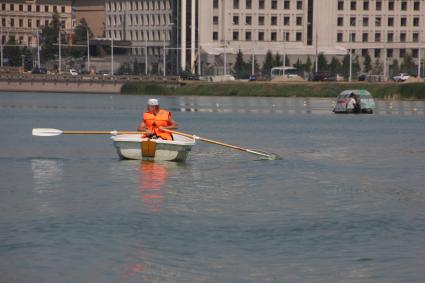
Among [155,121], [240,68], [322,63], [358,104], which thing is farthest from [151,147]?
[322,63]

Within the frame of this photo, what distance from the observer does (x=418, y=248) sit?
97.4 ft

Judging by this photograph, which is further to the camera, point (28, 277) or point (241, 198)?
point (241, 198)

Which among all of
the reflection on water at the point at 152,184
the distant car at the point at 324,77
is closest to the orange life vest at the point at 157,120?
the reflection on water at the point at 152,184

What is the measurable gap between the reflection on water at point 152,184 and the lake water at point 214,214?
0.12 ft

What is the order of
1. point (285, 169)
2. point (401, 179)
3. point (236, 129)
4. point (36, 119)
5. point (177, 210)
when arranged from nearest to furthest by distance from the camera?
point (177, 210)
point (401, 179)
point (285, 169)
point (236, 129)
point (36, 119)

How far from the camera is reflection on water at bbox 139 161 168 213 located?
37.3 m

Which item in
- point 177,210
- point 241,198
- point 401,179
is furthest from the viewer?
point 401,179

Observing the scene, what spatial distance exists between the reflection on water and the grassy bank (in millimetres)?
99243

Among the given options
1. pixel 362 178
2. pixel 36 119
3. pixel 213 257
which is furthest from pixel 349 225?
pixel 36 119

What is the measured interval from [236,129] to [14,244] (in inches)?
2058

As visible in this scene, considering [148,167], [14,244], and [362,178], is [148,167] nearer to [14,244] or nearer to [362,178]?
[362,178]

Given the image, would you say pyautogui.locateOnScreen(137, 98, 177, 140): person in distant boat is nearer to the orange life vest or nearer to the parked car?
the orange life vest

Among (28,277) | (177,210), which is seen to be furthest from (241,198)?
(28,277)

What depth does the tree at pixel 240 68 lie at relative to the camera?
193250mm
